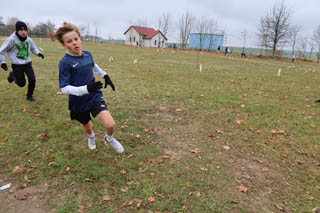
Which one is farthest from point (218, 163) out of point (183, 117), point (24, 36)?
point (24, 36)

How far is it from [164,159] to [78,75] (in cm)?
188

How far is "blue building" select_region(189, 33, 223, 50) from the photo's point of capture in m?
57.8

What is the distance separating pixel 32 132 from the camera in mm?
4469

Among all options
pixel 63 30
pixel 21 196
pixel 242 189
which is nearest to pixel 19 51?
pixel 63 30

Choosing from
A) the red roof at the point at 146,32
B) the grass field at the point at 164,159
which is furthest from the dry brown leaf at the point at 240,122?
the red roof at the point at 146,32

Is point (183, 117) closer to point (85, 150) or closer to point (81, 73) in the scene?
point (85, 150)

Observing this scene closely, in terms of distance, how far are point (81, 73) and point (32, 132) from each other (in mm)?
2148

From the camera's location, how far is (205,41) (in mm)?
59594

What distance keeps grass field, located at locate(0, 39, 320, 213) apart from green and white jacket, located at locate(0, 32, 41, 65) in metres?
1.16

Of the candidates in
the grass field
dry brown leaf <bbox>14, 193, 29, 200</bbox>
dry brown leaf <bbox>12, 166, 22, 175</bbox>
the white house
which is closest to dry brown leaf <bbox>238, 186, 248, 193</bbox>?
the grass field

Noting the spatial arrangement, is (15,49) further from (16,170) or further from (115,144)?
(115,144)

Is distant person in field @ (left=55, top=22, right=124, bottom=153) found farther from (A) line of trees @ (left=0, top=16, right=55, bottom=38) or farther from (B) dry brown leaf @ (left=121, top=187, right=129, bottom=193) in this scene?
(A) line of trees @ (left=0, top=16, right=55, bottom=38)

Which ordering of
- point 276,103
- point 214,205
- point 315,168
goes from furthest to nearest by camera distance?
point 276,103 → point 315,168 → point 214,205

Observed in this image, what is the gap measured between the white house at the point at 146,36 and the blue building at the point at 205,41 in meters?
12.4
